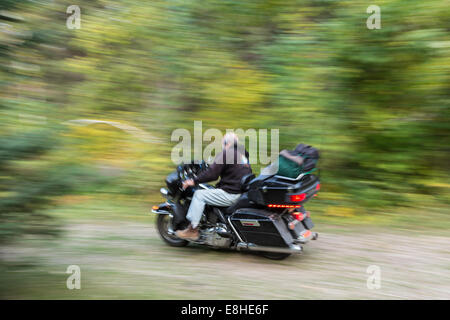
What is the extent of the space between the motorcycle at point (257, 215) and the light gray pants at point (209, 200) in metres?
0.09

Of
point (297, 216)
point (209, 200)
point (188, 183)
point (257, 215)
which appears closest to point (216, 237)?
point (209, 200)

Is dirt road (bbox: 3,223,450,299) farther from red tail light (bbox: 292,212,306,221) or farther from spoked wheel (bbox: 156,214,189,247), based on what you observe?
red tail light (bbox: 292,212,306,221)

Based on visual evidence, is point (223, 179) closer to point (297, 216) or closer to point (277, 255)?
point (297, 216)

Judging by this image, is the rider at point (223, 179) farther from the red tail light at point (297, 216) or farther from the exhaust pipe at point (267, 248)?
the red tail light at point (297, 216)

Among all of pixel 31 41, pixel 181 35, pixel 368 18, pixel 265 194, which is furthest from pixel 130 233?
pixel 368 18

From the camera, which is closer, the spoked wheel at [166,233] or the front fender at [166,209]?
the front fender at [166,209]

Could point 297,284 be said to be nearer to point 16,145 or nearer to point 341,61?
point 16,145

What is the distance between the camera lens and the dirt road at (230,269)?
17.3ft

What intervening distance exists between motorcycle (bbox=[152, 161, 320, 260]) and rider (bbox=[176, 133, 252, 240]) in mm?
134

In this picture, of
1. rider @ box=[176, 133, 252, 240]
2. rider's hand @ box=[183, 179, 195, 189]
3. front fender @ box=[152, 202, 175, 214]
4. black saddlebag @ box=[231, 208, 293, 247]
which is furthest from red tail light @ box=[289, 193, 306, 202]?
front fender @ box=[152, 202, 175, 214]

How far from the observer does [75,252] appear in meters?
6.67

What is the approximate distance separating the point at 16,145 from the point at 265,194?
305 cm

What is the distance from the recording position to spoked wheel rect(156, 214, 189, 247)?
705 centimetres

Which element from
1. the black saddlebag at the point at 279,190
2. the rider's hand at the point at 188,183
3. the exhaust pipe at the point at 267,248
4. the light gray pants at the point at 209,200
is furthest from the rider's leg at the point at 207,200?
the exhaust pipe at the point at 267,248
